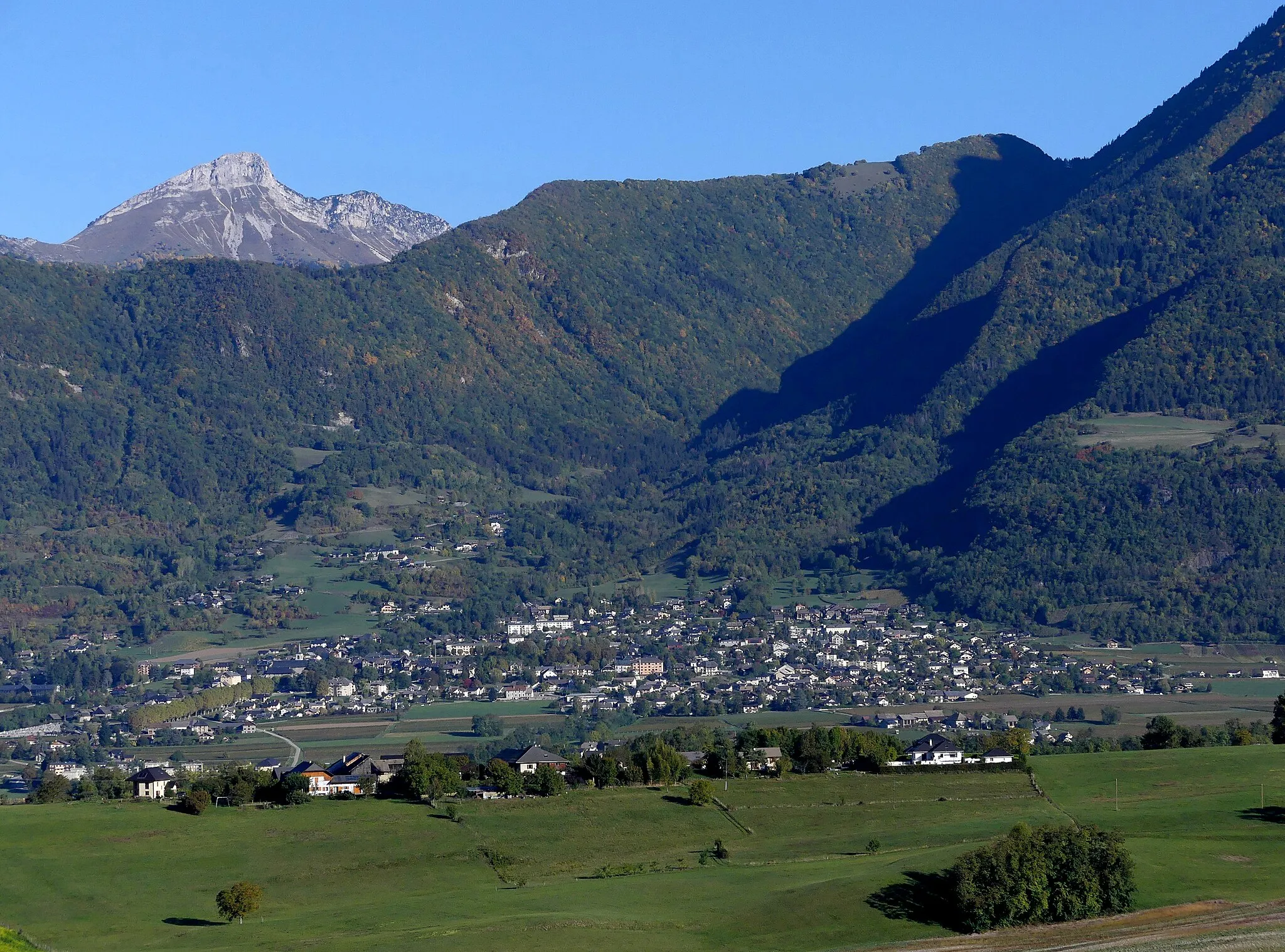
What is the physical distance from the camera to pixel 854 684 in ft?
615

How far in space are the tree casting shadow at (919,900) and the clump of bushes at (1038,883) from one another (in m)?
0.32

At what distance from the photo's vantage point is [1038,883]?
254ft

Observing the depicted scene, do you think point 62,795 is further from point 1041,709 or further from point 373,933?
point 1041,709

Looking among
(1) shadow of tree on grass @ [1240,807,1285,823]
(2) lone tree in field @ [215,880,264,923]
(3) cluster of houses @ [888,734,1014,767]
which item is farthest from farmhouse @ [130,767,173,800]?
(1) shadow of tree on grass @ [1240,807,1285,823]

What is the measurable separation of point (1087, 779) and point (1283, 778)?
29.8 ft

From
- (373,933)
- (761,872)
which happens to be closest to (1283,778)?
(761,872)

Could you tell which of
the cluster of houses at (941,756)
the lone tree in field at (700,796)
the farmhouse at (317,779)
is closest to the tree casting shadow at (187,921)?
the farmhouse at (317,779)

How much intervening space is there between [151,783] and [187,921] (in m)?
31.2

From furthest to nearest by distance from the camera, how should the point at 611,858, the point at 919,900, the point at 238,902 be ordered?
the point at 611,858
the point at 238,902
the point at 919,900

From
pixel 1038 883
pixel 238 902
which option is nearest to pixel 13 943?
pixel 238 902

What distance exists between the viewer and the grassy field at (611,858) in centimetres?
7656

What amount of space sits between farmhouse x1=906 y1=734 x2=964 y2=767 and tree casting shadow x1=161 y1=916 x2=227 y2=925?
4369 cm

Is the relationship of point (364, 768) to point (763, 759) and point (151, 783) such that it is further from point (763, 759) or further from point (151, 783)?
point (763, 759)

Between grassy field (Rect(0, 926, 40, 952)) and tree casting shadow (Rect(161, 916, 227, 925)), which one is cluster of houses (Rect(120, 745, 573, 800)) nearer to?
tree casting shadow (Rect(161, 916, 227, 925))
